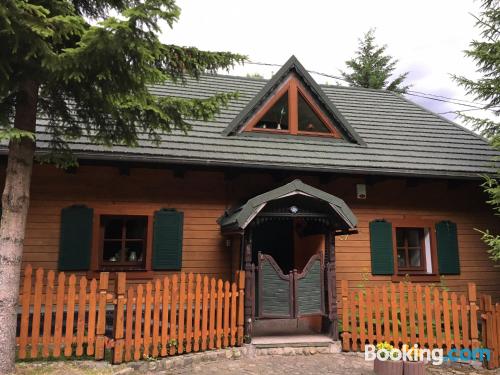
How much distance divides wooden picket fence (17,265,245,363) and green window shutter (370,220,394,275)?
398 centimetres

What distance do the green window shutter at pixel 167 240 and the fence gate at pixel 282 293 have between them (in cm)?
228

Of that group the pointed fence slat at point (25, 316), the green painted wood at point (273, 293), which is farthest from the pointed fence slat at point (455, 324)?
the pointed fence slat at point (25, 316)

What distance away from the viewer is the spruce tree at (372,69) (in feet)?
102

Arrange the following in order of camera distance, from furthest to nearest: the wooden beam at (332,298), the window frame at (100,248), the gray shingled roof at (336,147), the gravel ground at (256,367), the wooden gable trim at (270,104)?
the wooden gable trim at (270,104) → the gray shingled roof at (336,147) → the window frame at (100,248) → the wooden beam at (332,298) → the gravel ground at (256,367)

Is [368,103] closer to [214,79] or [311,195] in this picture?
[214,79]

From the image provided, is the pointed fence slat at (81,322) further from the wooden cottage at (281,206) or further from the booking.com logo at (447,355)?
the booking.com logo at (447,355)

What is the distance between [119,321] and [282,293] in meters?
2.76

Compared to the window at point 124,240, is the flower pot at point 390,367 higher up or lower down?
lower down

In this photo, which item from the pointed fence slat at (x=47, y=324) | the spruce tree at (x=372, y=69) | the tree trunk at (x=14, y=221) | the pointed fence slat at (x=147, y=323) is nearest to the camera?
the tree trunk at (x=14, y=221)

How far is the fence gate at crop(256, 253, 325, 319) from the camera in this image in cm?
700

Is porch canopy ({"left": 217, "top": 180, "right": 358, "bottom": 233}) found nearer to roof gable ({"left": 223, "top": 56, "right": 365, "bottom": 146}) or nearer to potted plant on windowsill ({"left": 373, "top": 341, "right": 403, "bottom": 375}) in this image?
potted plant on windowsill ({"left": 373, "top": 341, "right": 403, "bottom": 375})

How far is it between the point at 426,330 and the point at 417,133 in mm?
6138

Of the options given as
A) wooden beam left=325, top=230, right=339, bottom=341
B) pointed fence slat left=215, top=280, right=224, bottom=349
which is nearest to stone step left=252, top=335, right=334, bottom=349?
wooden beam left=325, top=230, right=339, bottom=341

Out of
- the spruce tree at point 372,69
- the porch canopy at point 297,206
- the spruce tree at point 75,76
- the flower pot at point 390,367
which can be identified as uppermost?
the spruce tree at point 372,69
